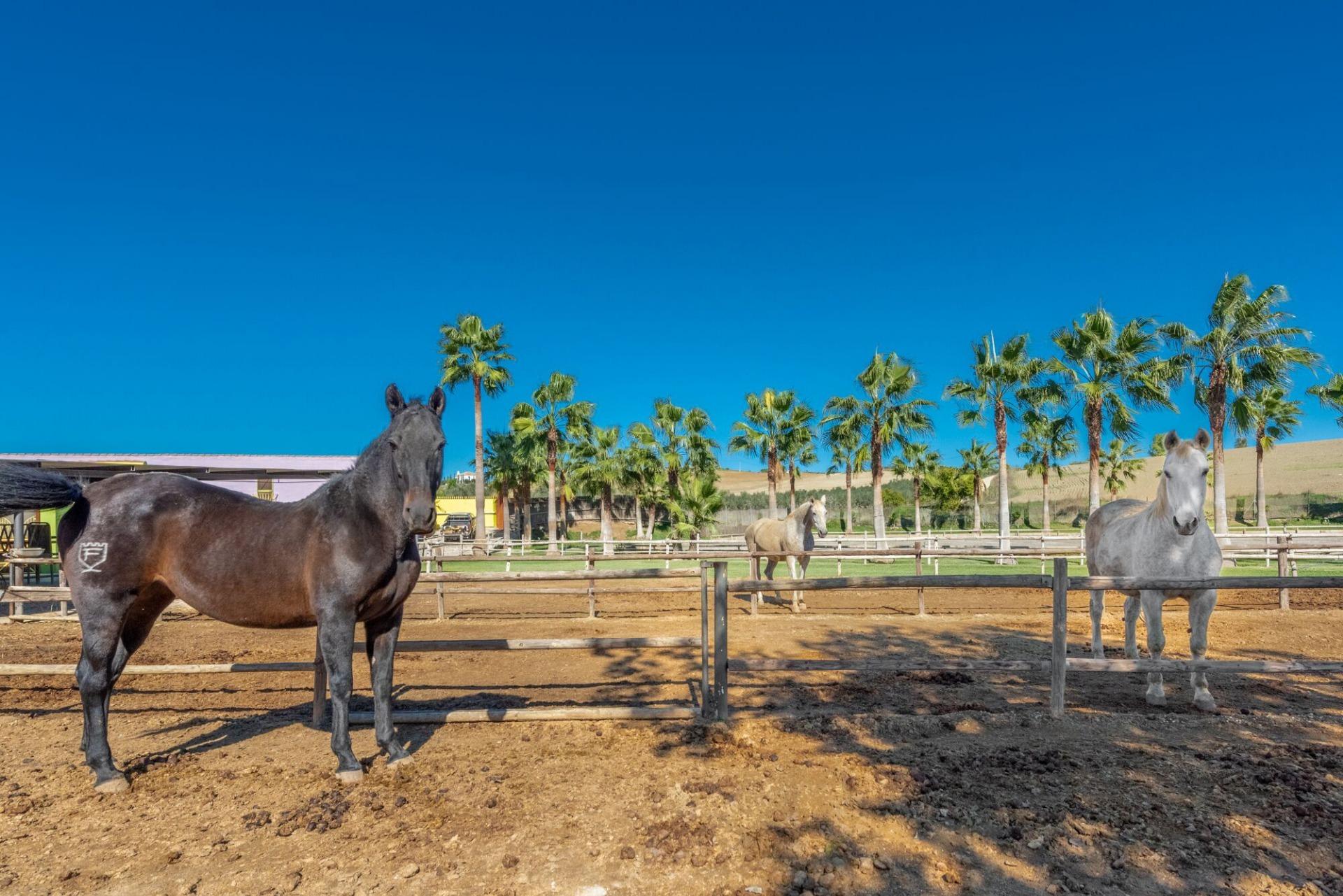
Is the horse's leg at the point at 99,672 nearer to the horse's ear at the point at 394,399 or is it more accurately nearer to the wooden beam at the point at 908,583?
the horse's ear at the point at 394,399

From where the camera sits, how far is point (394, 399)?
12.9ft

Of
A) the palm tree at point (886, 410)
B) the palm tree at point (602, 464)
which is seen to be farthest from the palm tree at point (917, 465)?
the palm tree at point (602, 464)

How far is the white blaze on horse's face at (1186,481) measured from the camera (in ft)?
16.9

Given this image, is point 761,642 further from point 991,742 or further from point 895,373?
point 895,373

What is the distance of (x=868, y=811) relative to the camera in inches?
136

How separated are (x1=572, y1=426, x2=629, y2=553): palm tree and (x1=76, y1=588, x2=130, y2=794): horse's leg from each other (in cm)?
2631

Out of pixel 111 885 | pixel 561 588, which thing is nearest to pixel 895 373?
pixel 561 588

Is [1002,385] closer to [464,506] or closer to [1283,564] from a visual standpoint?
[1283,564]

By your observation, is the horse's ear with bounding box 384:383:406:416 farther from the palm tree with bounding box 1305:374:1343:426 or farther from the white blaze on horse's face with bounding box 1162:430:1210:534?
the palm tree with bounding box 1305:374:1343:426

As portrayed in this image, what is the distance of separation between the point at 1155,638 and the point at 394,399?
6.34 meters

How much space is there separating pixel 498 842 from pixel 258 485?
2509cm

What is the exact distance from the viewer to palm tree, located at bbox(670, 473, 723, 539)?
21766 millimetres

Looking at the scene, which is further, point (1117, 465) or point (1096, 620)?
point (1117, 465)

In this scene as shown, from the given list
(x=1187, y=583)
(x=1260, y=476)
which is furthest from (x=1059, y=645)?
(x=1260, y=476)
